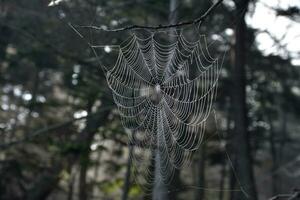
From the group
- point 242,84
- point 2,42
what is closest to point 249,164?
point 242,84

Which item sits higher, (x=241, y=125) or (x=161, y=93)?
(x=241, y=125)

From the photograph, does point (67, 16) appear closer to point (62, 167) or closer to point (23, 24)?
point (23, 24)

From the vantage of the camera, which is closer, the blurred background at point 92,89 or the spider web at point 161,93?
the spider web at point 161,93

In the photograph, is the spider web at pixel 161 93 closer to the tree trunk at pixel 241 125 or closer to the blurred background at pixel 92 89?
the blurred background at pixel 92 89

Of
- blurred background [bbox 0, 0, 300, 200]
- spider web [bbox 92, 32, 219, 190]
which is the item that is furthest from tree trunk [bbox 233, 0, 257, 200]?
spider web [bbox 92, 32, 219, 190]

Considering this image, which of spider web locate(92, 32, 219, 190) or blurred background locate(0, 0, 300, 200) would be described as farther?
blurred background locate(0, 0, 300, 200)

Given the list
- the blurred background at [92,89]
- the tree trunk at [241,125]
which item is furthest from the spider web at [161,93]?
the tree trunk at [241,125]

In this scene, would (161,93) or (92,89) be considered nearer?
(161,93)

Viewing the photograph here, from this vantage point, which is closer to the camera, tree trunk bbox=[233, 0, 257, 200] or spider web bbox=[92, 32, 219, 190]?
spider web bbox=[92, 32, 219, 190]

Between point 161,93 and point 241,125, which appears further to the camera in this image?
point 241,125

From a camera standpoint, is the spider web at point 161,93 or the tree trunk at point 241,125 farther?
the tree trunk at point 241,125

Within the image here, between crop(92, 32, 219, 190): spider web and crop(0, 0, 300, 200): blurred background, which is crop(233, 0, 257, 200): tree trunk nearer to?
crop(0, 0, 300, 200): blurred background
